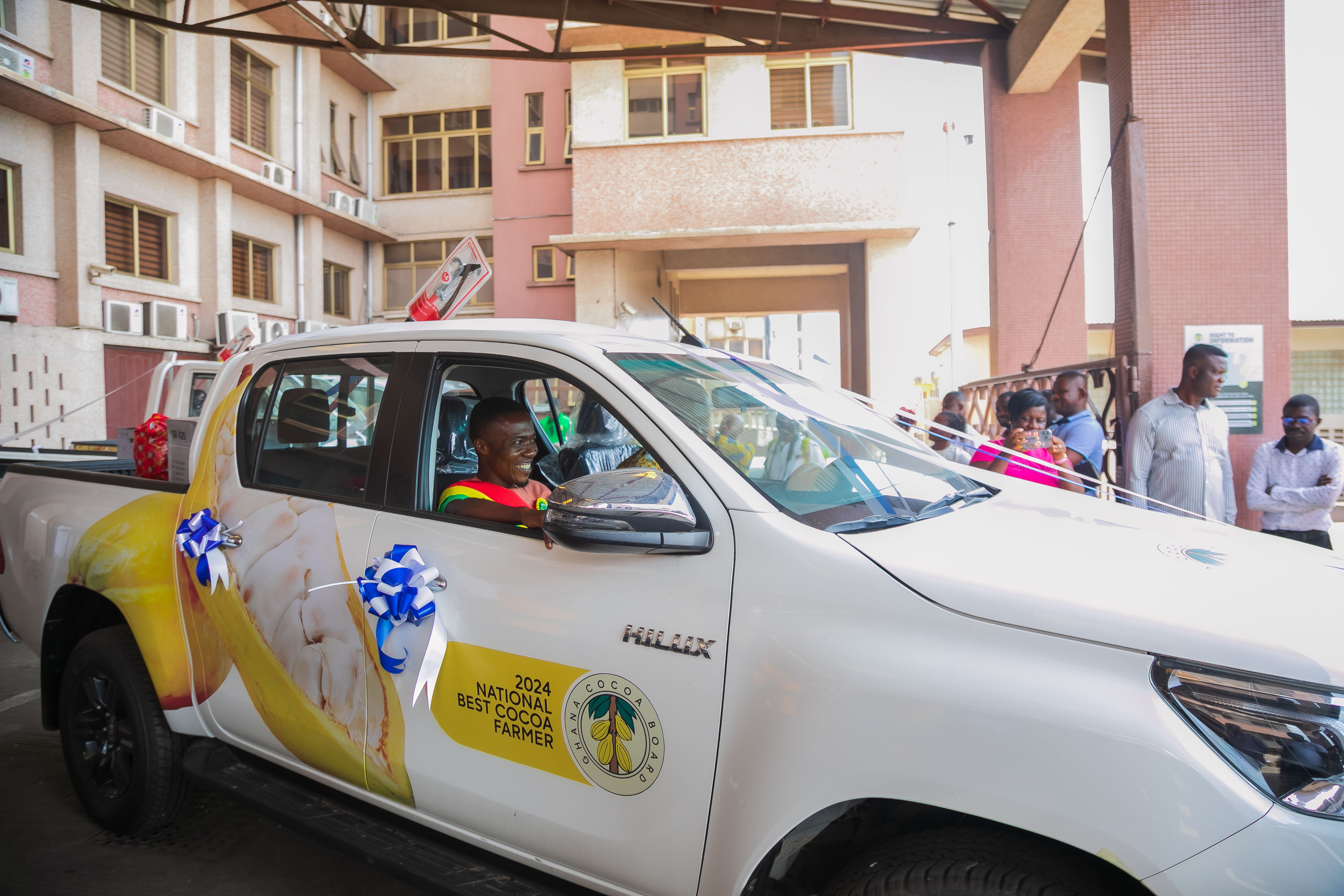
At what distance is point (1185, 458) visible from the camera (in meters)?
4.84

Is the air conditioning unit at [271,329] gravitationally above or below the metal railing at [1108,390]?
above

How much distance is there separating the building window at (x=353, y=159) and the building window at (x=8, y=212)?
9383 mm

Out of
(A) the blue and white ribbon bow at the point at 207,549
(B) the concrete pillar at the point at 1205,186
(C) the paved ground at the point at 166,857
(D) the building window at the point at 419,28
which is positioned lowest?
(C) the paved ground at the point at 166,857

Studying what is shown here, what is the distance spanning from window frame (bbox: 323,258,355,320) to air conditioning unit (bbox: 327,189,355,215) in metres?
1.37

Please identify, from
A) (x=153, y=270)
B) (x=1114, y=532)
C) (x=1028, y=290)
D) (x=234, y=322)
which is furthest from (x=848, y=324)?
(x=1114, y=532)

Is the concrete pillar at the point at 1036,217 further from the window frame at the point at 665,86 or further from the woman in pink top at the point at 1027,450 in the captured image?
the window frame at the point at 665,86

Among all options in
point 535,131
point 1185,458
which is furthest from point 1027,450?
point 535,131

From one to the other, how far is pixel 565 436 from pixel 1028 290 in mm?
7345

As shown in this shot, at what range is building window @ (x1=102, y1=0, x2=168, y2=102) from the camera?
14516mm

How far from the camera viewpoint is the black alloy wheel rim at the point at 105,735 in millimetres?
3033

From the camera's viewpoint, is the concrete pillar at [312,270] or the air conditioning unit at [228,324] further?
the concrete pillar at [312,270]

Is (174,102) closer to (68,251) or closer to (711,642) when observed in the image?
(68,251)

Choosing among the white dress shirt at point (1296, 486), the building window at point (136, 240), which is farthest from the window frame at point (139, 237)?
the white dress shirt at point (1296, 486)

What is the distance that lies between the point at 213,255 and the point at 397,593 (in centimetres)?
1751
